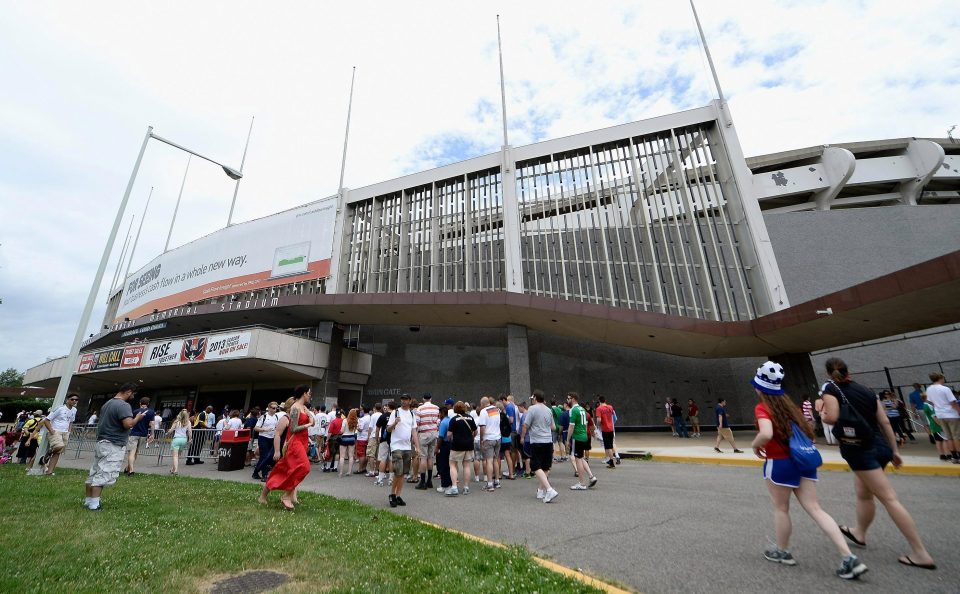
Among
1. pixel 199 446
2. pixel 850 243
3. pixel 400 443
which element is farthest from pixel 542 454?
pixel 850 243

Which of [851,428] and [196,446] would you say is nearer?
[851,428]

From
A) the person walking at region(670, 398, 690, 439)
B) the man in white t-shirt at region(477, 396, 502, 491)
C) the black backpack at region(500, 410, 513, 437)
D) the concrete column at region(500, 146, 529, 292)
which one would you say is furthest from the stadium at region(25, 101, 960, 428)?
the man in white t-shirt at region(477, 396, 502, 491)

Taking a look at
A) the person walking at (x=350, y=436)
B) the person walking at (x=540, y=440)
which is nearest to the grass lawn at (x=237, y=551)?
the person walking at (x=540, y=440)

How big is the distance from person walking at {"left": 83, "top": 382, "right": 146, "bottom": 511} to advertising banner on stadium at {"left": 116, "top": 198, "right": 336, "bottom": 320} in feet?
67.6

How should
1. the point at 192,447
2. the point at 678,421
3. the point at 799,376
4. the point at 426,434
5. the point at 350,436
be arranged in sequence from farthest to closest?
the point at 678,421 → the point at 799,376 → the point at 192,447 → the point at 350,436 → the point at 426,434

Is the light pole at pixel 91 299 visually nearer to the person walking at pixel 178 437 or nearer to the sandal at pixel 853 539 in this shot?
the person walking at pixel 178 437

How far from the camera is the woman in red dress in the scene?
6.47 m

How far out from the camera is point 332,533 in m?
4.93

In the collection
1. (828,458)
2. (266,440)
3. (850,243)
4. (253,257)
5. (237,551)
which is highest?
(253,257)

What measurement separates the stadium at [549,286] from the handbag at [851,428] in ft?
47.0

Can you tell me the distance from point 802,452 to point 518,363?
16698mm

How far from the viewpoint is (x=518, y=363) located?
66.7ft

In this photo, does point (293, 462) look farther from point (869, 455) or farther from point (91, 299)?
point (91, 299)

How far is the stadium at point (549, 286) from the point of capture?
68.7ft
